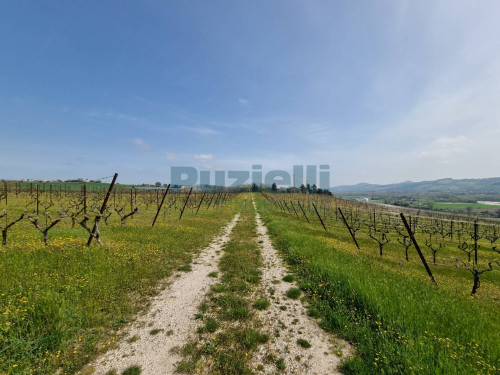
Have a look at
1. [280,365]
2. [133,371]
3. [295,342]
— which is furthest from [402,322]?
[133,371]

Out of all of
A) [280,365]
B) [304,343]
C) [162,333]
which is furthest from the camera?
[162,333]

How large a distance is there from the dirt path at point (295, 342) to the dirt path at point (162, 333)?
2.13 meters

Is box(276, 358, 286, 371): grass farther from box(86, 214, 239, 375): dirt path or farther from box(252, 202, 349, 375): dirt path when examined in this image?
box(86, 214, 239, 375): dirt path

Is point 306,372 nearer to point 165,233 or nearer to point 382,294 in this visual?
point 382,294

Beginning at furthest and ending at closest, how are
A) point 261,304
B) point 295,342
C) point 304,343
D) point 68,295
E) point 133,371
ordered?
point 261,304 → point 68,295 → point 295,342 → point 304,343 → point 133,371

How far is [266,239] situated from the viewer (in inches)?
623

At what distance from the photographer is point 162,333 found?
5129 mm

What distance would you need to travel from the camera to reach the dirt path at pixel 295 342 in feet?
13.7

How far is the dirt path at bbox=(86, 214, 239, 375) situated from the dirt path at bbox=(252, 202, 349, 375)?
2.13m

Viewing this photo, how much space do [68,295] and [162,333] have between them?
11.4 ft

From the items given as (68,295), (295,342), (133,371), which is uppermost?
(68,295)

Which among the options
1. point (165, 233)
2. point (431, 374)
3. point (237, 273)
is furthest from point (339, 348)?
point (165, 233)

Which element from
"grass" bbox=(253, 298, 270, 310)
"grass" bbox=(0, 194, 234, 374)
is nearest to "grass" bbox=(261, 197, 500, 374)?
"grass" bbox=(253, 298, 270, 310)

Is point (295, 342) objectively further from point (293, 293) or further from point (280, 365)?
point (293, 293)
